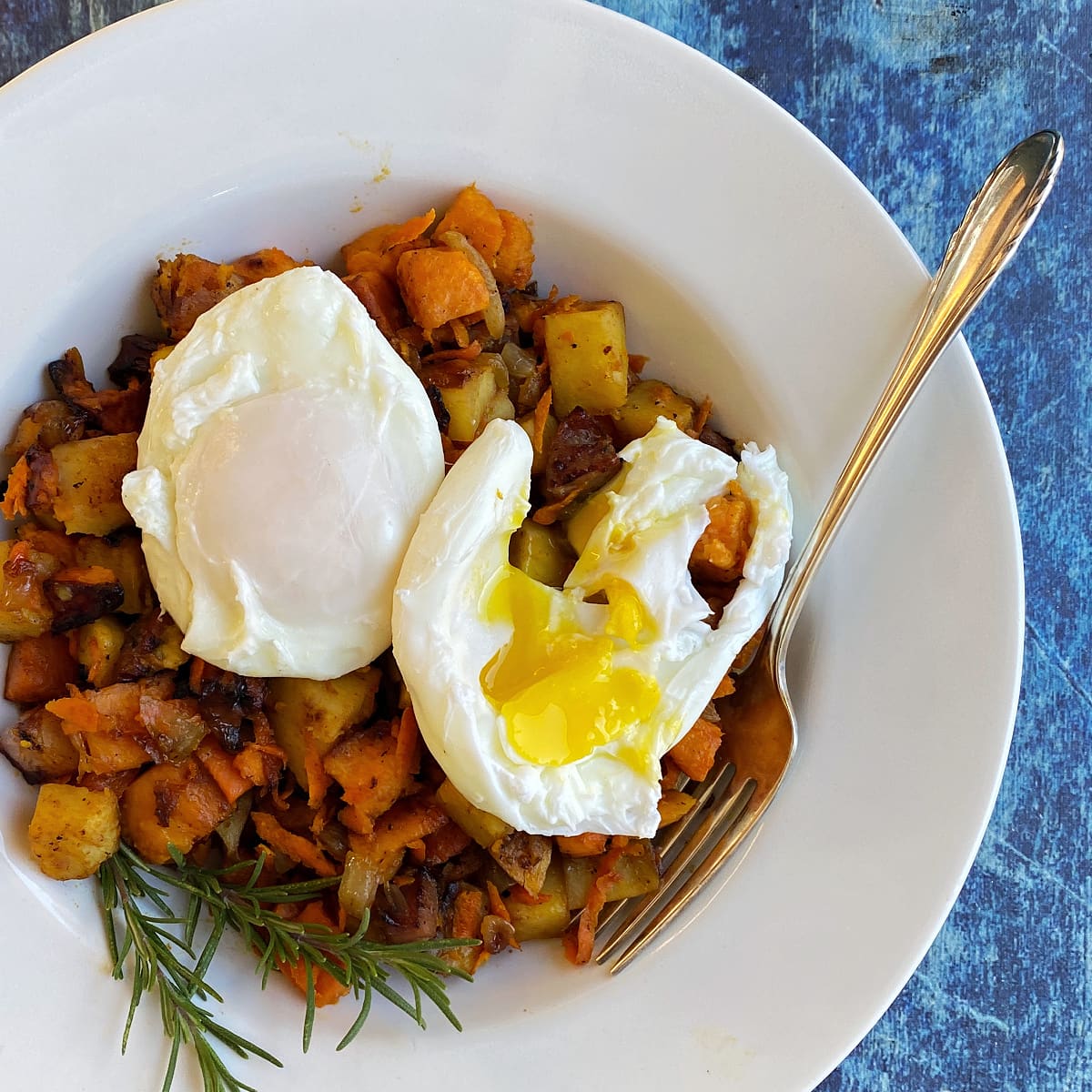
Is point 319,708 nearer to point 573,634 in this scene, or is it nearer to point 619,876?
point 573,634

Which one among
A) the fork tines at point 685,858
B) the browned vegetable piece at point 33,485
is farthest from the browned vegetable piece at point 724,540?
the browned vegetable piece at point 33,485

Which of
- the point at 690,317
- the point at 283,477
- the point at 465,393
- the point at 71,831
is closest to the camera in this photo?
the point at 283,477

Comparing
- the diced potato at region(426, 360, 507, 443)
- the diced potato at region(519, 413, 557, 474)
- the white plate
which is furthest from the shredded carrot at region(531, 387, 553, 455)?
the white plate

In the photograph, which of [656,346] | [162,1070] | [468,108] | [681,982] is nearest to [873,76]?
[656,346]

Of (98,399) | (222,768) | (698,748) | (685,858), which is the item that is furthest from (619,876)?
(98,399)

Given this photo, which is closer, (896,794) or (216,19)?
(216,19)

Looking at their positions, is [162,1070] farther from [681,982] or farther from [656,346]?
[656,346]

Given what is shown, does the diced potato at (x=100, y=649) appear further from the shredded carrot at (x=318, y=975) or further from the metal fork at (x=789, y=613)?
the metal fork at (x=789, y=613)
